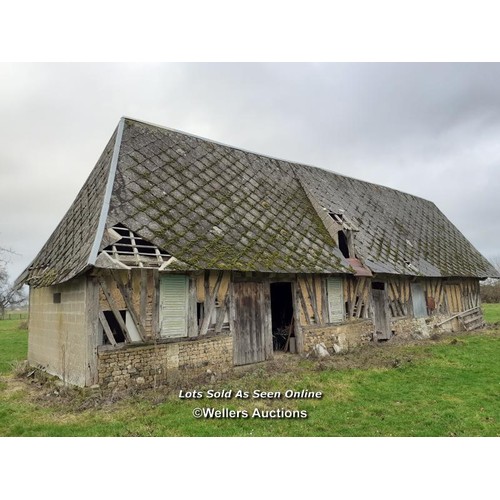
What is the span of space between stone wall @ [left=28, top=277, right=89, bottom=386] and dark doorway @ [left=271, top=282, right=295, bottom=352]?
17.9 feet

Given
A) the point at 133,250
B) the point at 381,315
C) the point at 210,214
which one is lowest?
the point at 381,315

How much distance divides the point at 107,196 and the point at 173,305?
8.61ft

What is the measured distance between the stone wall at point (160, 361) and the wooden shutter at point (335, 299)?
11.9 ft

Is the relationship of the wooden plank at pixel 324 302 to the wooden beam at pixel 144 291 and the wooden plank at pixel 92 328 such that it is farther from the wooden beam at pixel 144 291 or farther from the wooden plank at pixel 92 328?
the wooden plank at pixel 92 328

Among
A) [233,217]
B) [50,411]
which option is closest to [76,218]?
[233,217]

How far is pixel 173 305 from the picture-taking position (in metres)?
8.12

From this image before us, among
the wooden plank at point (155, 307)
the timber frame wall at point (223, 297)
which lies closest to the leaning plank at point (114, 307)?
the timber frame wall at point (223, 297)

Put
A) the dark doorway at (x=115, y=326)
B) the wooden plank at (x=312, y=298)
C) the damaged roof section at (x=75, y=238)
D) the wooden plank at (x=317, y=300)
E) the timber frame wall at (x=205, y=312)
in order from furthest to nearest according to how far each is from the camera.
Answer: the wooden plank at (x=317, y=300), the wooden plank at (x=312, y=298), the damaged roof section at (x=75, y=238), the dark doorway at (x=115, y=326), the timber frame wall at (x=205, y=312)

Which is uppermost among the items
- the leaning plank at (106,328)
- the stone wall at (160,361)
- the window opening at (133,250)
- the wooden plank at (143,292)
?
the window opening at (133,250)

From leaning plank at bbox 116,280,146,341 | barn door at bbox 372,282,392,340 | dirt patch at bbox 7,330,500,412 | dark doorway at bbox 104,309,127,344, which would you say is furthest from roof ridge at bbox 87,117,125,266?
barn door at bbox 372,282,392,340

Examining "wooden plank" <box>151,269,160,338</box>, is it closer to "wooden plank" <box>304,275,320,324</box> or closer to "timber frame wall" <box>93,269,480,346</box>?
"timber frame wall" <box>93,269,480,346</box>

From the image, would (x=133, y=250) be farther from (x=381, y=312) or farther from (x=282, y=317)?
(x=381, y=312)

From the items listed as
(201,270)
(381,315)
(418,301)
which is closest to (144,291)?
(201,270)

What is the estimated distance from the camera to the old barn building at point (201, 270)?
750cm
